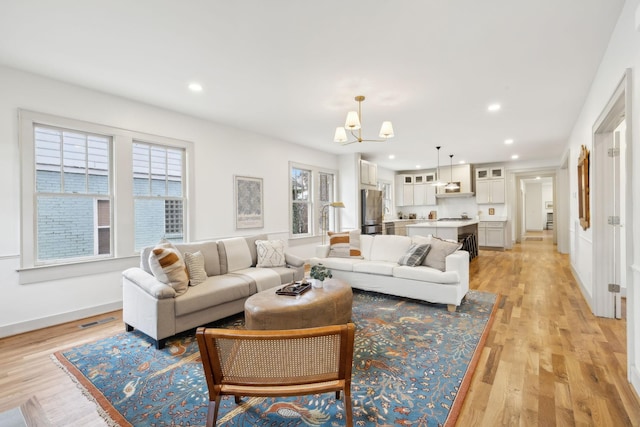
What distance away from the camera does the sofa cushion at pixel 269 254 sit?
3.98 metres

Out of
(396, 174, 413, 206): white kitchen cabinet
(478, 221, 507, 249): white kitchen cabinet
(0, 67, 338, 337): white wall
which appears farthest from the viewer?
(396, 174, 413, 206): white kitchen cabinet

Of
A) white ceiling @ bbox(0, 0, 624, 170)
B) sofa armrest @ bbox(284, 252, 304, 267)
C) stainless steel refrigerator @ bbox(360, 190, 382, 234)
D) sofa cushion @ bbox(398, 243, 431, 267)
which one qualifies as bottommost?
sofa armrest @ bbox(284, 252, 304, 267)

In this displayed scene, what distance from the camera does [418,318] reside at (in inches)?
126

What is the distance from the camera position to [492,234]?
8.45 metres

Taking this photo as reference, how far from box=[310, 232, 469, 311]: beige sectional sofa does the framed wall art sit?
1455mm

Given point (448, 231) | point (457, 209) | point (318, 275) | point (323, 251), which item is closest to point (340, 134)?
point (318, 275)

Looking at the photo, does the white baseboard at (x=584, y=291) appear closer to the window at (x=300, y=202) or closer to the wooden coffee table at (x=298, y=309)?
the wooden coffee table at (x=298, y=309)

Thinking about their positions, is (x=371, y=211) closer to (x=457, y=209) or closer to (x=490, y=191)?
→ (x=457, y=209)

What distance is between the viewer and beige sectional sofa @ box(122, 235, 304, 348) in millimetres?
2607

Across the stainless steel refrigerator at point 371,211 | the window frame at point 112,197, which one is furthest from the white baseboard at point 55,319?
the stainless steel refrigerator at point 371,211

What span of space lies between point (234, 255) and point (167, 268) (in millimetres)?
1119

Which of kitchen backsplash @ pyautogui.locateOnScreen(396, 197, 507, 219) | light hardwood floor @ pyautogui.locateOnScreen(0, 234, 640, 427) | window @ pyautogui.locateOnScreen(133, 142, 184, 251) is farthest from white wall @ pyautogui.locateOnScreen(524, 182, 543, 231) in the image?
window @ pyautogui.locateOnScreen(133, 142, 184, 251)

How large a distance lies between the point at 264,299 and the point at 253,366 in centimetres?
129

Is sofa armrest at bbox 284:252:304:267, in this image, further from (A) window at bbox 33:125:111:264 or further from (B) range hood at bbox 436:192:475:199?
(B) range hood at bbox 436:192:475:199
